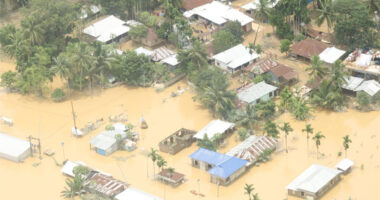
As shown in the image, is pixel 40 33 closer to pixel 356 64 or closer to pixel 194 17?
pixel 194 17

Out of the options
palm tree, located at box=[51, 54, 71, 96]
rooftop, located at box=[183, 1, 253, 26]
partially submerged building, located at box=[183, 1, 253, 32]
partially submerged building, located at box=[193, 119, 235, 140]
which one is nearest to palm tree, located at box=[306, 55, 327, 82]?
partially submerged building, located at box=[193, 119, 235, 140]

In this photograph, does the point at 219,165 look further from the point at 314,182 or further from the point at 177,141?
the point at 314,182

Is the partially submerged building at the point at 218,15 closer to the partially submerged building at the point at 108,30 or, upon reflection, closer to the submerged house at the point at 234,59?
the submerged house at the point at 234,59

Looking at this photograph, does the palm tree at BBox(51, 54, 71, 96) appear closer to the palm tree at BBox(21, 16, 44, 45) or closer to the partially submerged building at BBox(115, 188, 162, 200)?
the palm tree at BBox(21, 16, 44, 45)

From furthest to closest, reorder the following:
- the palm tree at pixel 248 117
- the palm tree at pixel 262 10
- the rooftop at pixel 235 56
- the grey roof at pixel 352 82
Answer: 1. the palm tree at pixel 262 10
2. the rooftop at pixel 235 56
3. the grey roof at pixel 352 82
4. the palm tree at pixel 248 117

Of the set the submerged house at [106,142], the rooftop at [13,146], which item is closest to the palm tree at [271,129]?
the submerged house at [106,142]

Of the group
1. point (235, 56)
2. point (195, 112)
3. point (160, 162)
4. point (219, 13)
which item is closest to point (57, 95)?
point (195, 112)
